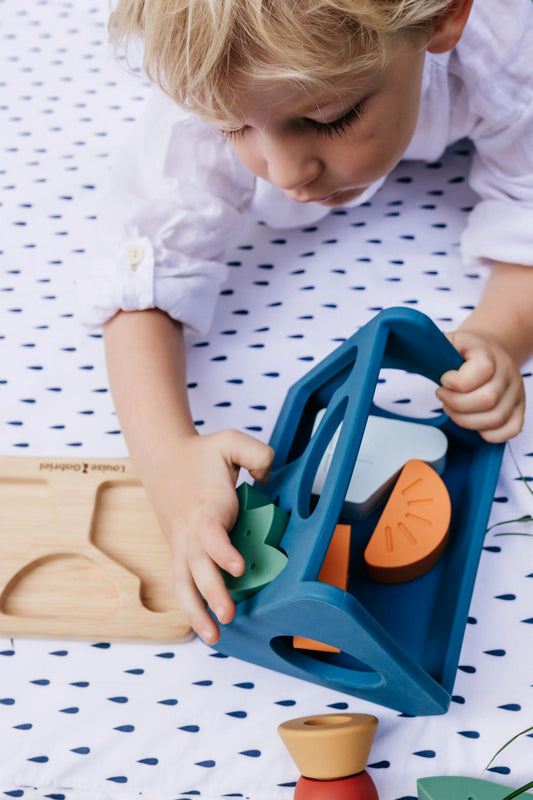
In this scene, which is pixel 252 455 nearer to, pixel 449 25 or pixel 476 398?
pixel 476 398

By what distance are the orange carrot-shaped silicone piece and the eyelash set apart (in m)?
0.20

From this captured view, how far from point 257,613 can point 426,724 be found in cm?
12

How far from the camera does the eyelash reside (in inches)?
18.2

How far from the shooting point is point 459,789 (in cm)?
44

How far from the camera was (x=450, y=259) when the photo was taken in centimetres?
67

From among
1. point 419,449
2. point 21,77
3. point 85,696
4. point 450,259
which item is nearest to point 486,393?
point 419,449

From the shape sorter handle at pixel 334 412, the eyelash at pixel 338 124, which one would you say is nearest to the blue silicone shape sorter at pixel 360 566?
the shape sorter handle at pixel 334 412

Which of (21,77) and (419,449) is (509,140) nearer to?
(419,449)

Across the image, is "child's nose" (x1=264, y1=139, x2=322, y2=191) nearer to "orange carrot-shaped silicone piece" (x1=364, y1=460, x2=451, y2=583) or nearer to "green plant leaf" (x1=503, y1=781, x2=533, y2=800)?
"orange carrot-shaped silicone piece" (x1=364, y1=460, x2=451, y2=583)

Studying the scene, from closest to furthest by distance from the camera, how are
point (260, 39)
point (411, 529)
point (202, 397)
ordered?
point (260, 39)
point (411, 529)
point (202, 397)

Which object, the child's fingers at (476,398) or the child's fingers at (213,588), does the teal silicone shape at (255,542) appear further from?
the child's fingers at (476,398)

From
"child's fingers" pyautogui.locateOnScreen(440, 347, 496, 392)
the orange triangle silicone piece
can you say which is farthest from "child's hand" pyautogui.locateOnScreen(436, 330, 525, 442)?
the orange triangle silicone piece

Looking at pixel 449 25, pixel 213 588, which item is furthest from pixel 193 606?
pixel 449 25

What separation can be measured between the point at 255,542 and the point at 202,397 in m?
0.16
